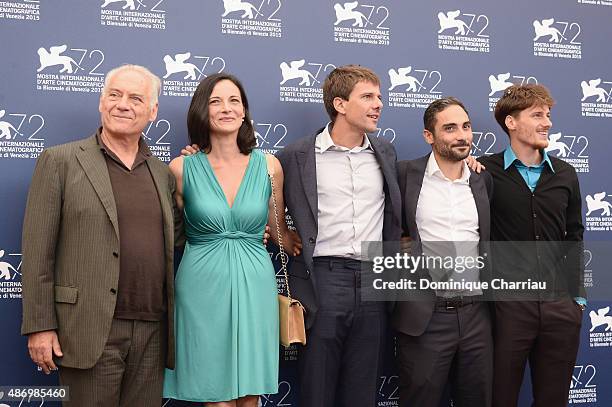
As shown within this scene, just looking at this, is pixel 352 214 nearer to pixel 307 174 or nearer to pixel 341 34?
pixel 307 174

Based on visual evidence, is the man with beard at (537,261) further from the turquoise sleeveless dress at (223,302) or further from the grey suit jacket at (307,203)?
the turquoise sleeveless dress at (223,302)

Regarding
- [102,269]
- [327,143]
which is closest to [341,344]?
[327,143]

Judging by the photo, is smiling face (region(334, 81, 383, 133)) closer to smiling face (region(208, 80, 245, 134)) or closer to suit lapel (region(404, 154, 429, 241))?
suit lapel (region(404, 154, 429, 241))

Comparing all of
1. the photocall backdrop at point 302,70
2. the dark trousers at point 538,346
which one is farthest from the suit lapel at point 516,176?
the dark trousers at point 538,346

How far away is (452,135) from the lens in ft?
12.2

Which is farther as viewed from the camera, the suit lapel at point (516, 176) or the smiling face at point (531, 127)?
the smiling face at point (531, 127)

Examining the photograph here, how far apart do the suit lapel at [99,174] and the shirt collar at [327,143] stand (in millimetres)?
1178

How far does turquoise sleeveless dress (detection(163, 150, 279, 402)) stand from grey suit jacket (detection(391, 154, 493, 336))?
2.39ft

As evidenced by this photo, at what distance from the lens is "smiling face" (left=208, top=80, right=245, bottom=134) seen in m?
3.34

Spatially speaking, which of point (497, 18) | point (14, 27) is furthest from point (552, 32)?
point (14, 27)

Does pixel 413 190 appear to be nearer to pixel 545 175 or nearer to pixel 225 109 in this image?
pixel 545 175

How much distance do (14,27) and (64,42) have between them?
26cm

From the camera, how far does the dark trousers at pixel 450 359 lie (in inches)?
137

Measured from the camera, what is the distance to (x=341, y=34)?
4230 millimetres
